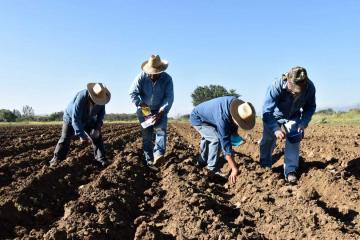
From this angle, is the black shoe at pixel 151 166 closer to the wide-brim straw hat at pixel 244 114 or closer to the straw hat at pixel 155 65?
the straw hat at pixel 155 65

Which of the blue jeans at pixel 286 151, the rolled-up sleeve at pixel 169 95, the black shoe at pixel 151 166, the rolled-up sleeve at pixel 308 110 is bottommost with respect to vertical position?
the black shoe at pixel 151 166

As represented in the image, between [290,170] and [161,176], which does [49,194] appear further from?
[290,170]

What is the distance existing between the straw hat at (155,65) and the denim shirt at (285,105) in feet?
6.13

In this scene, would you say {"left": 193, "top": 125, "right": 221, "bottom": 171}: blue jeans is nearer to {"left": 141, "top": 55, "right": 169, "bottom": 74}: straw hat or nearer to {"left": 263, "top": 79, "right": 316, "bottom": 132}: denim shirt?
{"left": 263, "top": 79, "right": 316, "bottom": 132}: denim shirt

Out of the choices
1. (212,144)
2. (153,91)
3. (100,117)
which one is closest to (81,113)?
(100,117)

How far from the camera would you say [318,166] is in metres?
7.33

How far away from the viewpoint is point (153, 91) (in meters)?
7.54

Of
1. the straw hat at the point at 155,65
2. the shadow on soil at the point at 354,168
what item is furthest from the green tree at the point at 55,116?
the shadow on soil at the point at 354,168

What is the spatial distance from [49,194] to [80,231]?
191cm

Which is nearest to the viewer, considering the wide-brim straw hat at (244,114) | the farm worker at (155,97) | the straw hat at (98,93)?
the wide-brim straw hat at (244,114)

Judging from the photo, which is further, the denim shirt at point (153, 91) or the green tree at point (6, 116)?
the green tree at point (6, 116)

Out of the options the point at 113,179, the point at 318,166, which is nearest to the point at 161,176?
the point at 113,179

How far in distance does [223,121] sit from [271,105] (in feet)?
2.65

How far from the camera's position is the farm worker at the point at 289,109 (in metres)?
5.95
